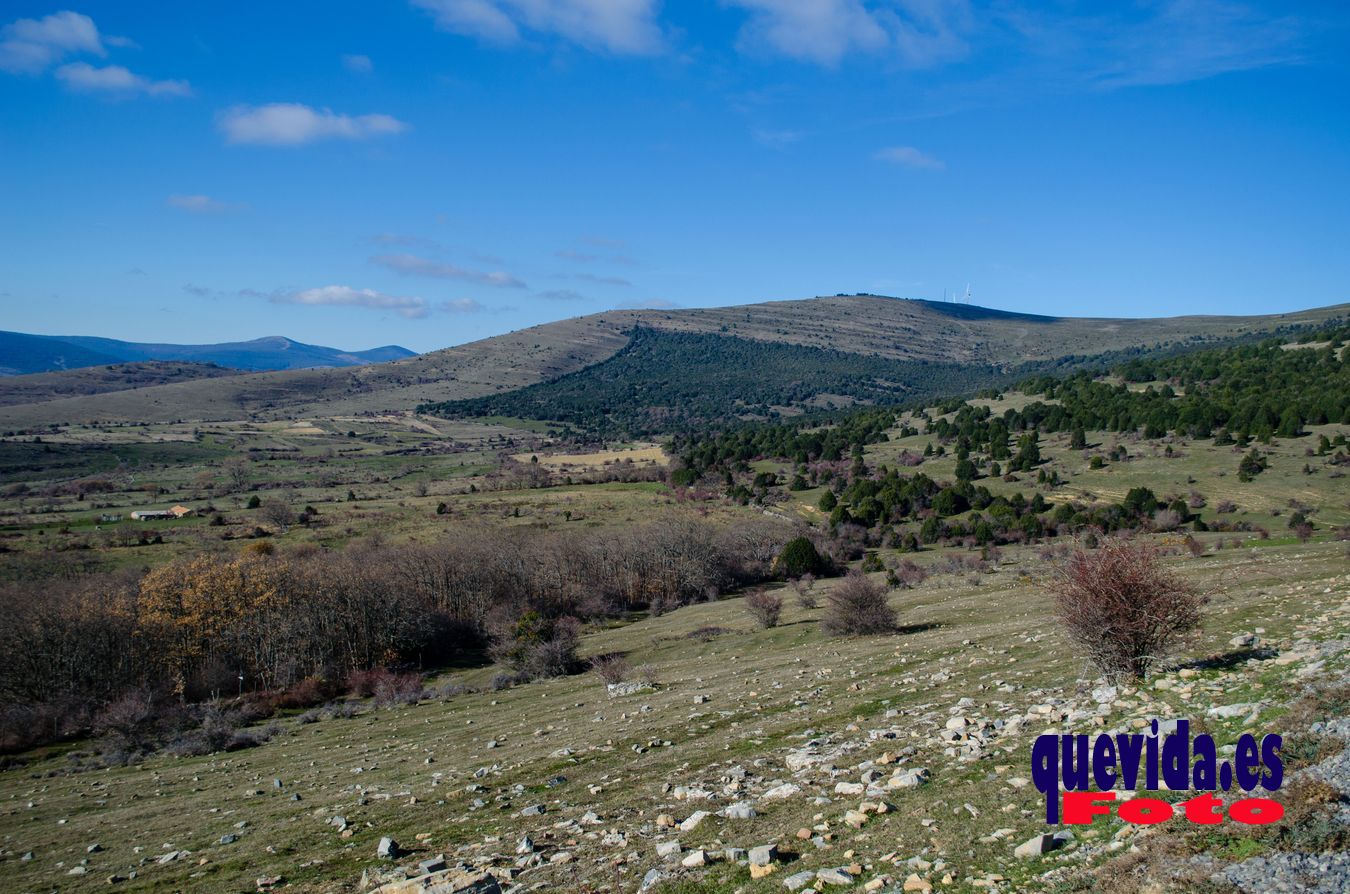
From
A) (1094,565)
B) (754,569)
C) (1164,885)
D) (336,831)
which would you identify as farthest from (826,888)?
Answer: (754,569)

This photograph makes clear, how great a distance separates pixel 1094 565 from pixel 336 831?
14511 mm

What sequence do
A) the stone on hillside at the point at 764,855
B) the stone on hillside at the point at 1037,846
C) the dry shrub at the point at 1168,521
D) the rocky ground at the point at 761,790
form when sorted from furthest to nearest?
the dry shrub at the point at 1168,521 → the stone on hillside at the point at 764,855 → the rocky ground at the point at 761,790 → the stone on hillside at the point at 1037,846

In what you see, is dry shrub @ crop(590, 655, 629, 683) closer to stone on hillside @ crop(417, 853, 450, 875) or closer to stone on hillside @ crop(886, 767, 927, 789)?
stone on hillside @ crop(417, 853, 450, 875)

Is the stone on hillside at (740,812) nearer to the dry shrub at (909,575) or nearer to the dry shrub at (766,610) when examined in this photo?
the dry shrub at (766,610)

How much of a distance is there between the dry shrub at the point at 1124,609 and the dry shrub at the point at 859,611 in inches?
602

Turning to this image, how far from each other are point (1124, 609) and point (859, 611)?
1645 cm

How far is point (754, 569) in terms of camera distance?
67.9 m

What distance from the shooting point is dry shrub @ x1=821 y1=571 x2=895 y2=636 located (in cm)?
2861

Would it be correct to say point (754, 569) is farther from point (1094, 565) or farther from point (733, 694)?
point (1094, 565)

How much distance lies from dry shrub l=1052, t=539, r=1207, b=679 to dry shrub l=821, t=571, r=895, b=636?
15287mm

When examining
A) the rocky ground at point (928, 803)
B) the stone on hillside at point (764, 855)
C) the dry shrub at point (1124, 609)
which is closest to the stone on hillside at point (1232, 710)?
the rocky ground at point (928, 803)

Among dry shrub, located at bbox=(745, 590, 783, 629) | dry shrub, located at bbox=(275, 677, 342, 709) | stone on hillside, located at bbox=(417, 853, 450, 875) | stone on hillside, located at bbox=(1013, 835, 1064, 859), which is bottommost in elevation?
dry shrub, located at bbox=(275, 677, 342, 709)

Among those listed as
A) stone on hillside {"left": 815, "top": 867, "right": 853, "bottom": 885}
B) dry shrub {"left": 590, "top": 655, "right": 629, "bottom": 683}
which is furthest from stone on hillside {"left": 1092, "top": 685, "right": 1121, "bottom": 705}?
dry shrub {"left": 590, "top": 655, "right": 629, "bottom": 683}

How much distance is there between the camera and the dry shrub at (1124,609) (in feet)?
42.0
